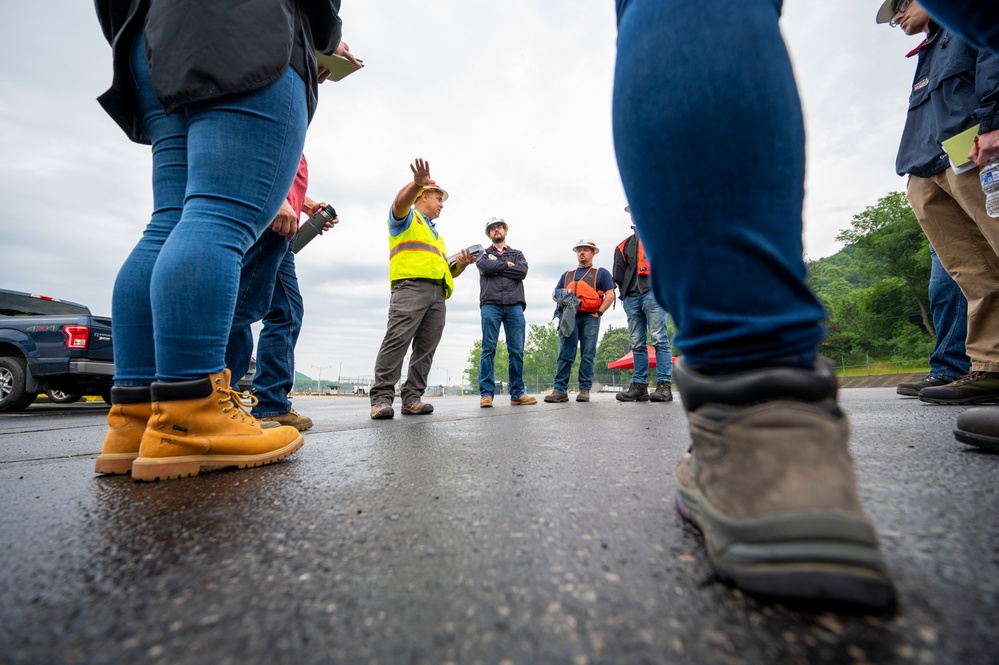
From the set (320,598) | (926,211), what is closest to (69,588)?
(320,598)

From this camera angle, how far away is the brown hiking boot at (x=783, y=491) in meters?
0.47

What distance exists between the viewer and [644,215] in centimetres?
71

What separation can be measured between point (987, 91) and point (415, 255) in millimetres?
3394

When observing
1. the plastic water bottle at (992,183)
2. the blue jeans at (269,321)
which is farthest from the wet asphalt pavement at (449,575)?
the plastic water bottle at (992,183)

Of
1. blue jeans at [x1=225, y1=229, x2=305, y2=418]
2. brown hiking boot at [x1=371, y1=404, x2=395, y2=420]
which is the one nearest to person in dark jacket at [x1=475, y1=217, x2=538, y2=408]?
brown hiking boot at [x1=371, y1=404, x2=395, y2=420]

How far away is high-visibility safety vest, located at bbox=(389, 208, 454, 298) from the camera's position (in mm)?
3686


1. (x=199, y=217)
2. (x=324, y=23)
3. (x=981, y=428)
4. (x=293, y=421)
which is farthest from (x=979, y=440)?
(x=293, y=421)

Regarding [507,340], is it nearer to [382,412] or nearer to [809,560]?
[382,412]

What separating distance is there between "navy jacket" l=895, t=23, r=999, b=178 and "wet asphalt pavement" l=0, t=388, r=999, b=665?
6.96 feet

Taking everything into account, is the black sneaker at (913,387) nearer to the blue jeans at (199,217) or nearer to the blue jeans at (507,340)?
the blue jeans at (507,340)

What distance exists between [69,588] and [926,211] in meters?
3.92

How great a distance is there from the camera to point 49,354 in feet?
17.9

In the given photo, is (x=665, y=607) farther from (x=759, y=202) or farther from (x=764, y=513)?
(x=759, y=202)

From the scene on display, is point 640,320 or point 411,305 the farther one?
point 640,320
